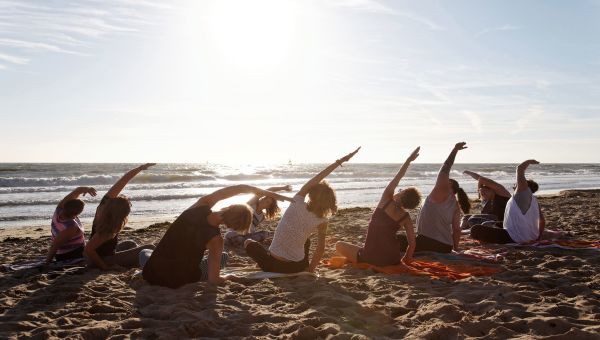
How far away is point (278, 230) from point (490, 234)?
13.3ft

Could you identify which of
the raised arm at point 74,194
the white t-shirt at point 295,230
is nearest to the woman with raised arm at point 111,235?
the raised arm at point 74,194

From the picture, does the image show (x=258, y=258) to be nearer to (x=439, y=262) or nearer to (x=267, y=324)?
(x=267, y=324)

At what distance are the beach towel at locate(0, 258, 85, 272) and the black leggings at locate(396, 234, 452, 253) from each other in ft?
15.4

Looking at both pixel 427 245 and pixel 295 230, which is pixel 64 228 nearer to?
pixel 295 230

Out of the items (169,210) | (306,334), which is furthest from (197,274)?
(169,210)

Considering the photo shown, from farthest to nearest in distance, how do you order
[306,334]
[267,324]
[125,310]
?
1. [125,310]
2. [267,324]
3. [306,334]

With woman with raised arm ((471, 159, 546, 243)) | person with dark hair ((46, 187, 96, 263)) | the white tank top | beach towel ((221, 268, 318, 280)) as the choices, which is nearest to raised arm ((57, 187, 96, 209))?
person with dark hair ((46, 187, 96, 263))

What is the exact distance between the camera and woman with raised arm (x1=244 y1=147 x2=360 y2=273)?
586 centimetres

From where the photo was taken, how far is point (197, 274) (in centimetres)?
564

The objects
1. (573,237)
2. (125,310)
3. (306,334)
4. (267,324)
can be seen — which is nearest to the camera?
(306,334)

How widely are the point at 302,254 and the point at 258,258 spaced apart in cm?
59

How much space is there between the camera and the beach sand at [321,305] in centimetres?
400

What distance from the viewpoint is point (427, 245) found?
7.56m

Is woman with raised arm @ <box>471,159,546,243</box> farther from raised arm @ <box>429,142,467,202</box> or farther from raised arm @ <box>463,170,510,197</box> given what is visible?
raised arm @ <box>429,142,467,202</box>
